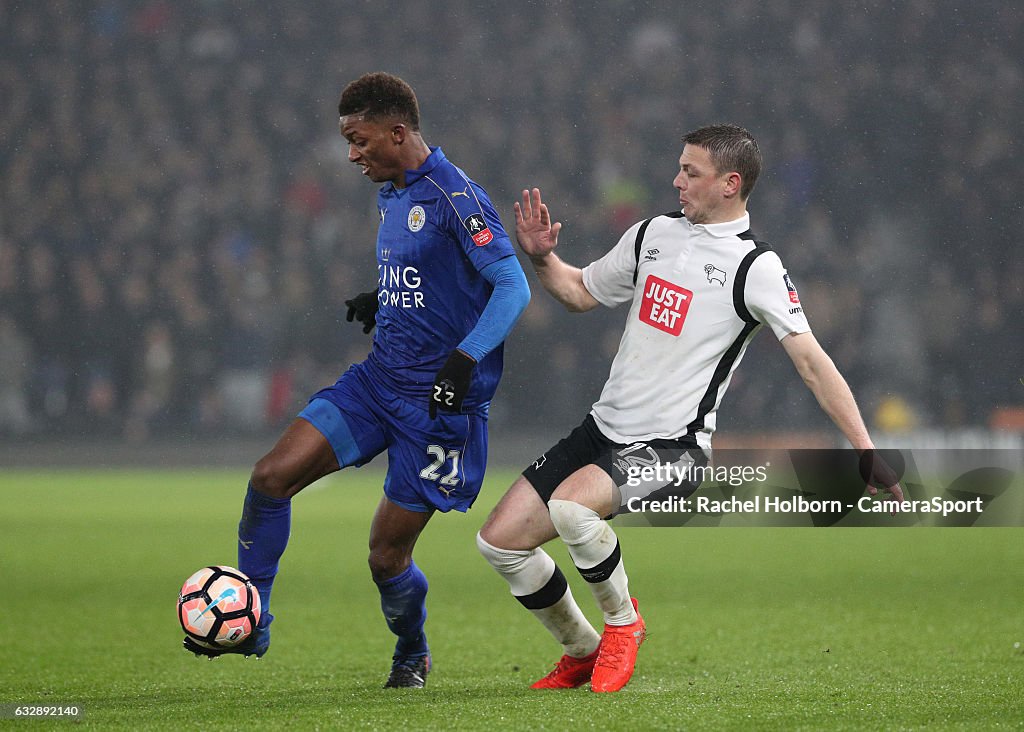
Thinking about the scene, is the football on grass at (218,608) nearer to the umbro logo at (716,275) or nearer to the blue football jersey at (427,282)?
the blue football jersey at (427,282)

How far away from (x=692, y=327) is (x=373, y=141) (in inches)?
50.5

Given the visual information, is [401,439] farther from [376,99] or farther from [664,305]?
[376,99]

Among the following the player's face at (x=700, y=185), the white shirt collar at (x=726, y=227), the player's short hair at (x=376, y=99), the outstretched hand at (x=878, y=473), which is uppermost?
the player's short hair at (x=376, y=99)

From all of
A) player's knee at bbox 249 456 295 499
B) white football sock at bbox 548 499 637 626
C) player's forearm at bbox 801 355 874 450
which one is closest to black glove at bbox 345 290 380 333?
player's knee at bbox 249 456 295 499

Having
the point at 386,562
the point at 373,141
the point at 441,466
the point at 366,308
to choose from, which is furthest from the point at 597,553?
the point at 373,141

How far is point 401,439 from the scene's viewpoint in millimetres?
4656

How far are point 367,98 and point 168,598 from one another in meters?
3.69

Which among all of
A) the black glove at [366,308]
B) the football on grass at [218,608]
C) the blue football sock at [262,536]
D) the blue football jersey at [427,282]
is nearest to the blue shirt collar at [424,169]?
the blue football jersey at [427,282]

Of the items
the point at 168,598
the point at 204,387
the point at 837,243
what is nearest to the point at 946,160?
the point at 837,243

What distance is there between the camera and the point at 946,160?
1599 cm

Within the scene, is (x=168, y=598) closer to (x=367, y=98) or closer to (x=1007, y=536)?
(x=367, y=98)

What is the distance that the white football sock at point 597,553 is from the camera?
4.22 m

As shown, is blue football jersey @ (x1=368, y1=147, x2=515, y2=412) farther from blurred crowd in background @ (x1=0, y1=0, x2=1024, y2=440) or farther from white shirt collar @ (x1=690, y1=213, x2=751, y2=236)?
blurred crowd in background @ (x1=0, y1=0, x2=1024, y2=440)

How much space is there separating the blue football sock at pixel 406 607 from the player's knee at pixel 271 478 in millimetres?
527
